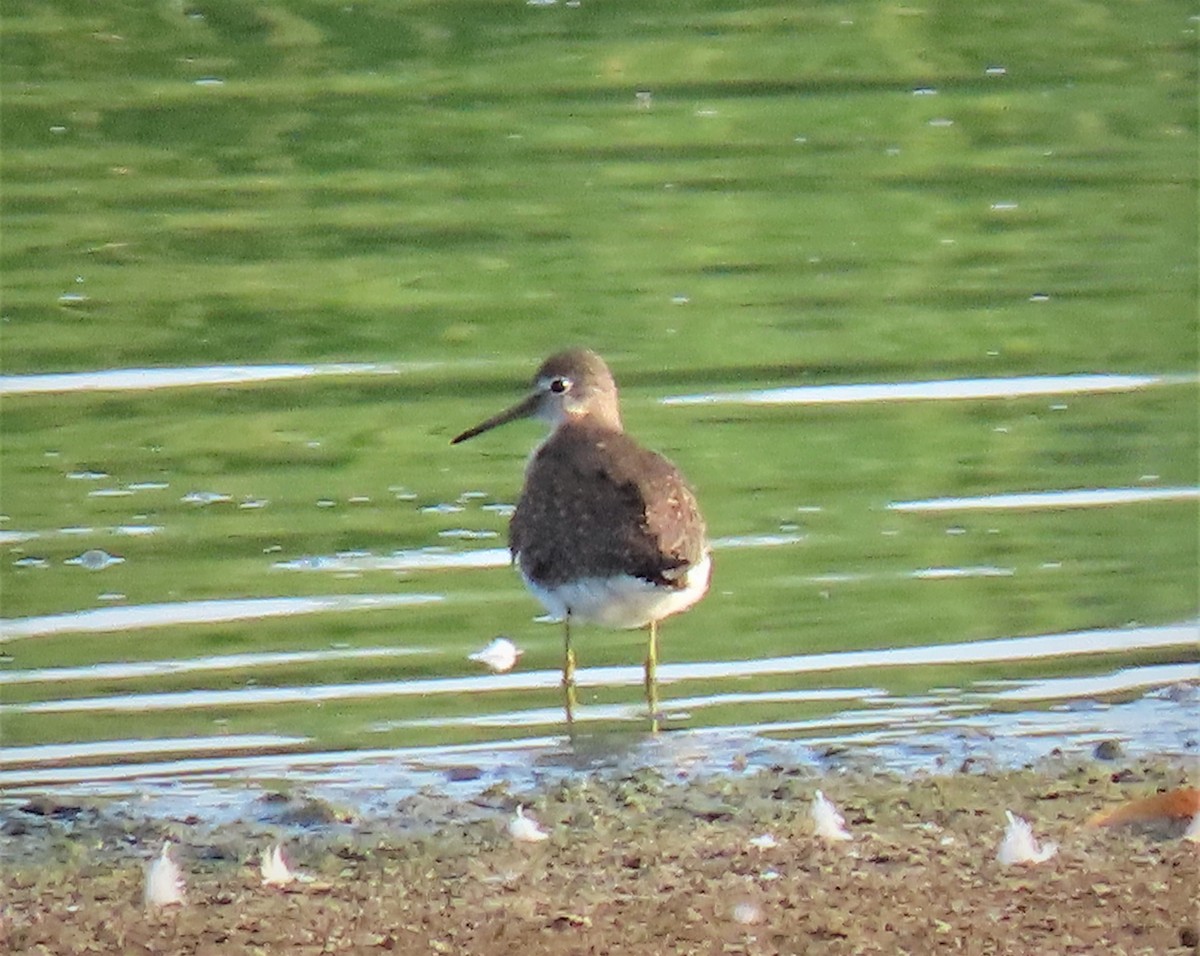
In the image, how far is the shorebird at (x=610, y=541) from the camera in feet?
26.0

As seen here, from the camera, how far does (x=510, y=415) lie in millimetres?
9602

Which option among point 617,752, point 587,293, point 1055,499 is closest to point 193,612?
point 617,752

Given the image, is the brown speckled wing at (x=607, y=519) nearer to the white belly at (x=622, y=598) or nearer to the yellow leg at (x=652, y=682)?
the white belly at (x=622, y=598)

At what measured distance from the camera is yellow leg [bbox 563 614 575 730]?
7.82 metres

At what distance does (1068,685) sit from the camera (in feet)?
25.9

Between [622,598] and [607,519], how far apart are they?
274 millimetres

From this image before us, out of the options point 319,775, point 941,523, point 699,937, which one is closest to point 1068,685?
point 941,523

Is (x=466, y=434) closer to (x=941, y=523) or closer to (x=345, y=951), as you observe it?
(x=941, y=523)

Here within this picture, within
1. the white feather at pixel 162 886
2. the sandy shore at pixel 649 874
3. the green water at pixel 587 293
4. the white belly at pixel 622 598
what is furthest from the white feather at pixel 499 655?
the white feather at pixel 162 886

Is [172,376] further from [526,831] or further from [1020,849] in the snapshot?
[1020,849]

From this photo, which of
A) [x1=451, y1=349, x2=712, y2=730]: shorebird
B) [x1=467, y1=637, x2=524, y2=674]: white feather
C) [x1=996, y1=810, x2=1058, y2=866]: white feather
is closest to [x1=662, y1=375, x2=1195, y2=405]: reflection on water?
[x1=451, y1=349, x2=712, y2=730]: shorebird

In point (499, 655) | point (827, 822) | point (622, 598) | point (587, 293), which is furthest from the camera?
point (587, 293)

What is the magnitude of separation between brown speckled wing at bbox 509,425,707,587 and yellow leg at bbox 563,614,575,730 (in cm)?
17

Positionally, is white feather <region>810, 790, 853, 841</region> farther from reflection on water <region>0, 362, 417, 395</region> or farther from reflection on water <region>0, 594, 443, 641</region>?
reflection on water <region>0, 362, 417, 395</region>
